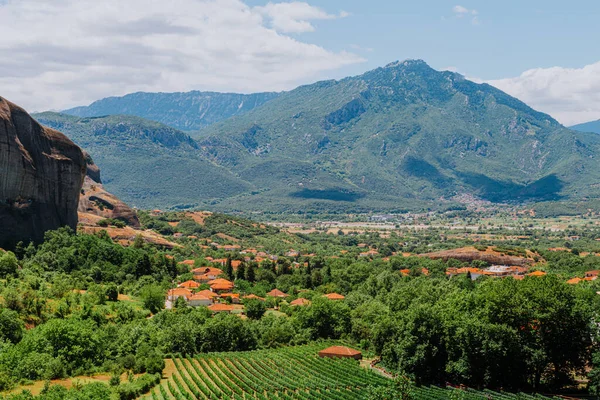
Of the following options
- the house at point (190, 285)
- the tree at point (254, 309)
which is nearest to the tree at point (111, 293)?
the tree at point (254, 309)

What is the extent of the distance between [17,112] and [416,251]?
111 meters

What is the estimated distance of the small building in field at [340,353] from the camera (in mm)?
69312

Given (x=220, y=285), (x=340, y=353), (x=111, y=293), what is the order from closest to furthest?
1. (x=340, y=353)
2. (x=111, y=293)
3. (x=220, y=285)

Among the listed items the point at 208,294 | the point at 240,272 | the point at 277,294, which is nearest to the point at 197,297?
the point at 208,294

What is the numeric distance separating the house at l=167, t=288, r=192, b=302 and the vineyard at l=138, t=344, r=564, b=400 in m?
26.4

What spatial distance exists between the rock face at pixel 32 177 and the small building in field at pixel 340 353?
4618 centimetres

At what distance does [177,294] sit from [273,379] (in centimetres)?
3858

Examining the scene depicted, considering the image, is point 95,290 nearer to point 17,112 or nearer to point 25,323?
point 25,323

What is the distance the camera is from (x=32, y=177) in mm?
90250

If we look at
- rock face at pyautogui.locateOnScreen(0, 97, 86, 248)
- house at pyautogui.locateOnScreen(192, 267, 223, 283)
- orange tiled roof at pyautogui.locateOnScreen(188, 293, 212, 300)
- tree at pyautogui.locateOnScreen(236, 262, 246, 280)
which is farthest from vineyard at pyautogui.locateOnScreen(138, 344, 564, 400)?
tree at pyautogui.locateOnScreen(236, 262, 246, 280)

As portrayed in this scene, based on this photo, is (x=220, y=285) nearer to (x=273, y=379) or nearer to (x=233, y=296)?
(x=233, y=296)

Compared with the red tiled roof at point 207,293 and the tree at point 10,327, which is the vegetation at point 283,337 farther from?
the red tiled roof at point 207,293

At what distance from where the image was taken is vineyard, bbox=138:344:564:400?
5425cm

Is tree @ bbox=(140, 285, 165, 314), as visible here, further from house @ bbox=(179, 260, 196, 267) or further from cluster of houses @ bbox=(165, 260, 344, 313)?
house @ bbox=(179, 260, 196, 267)
